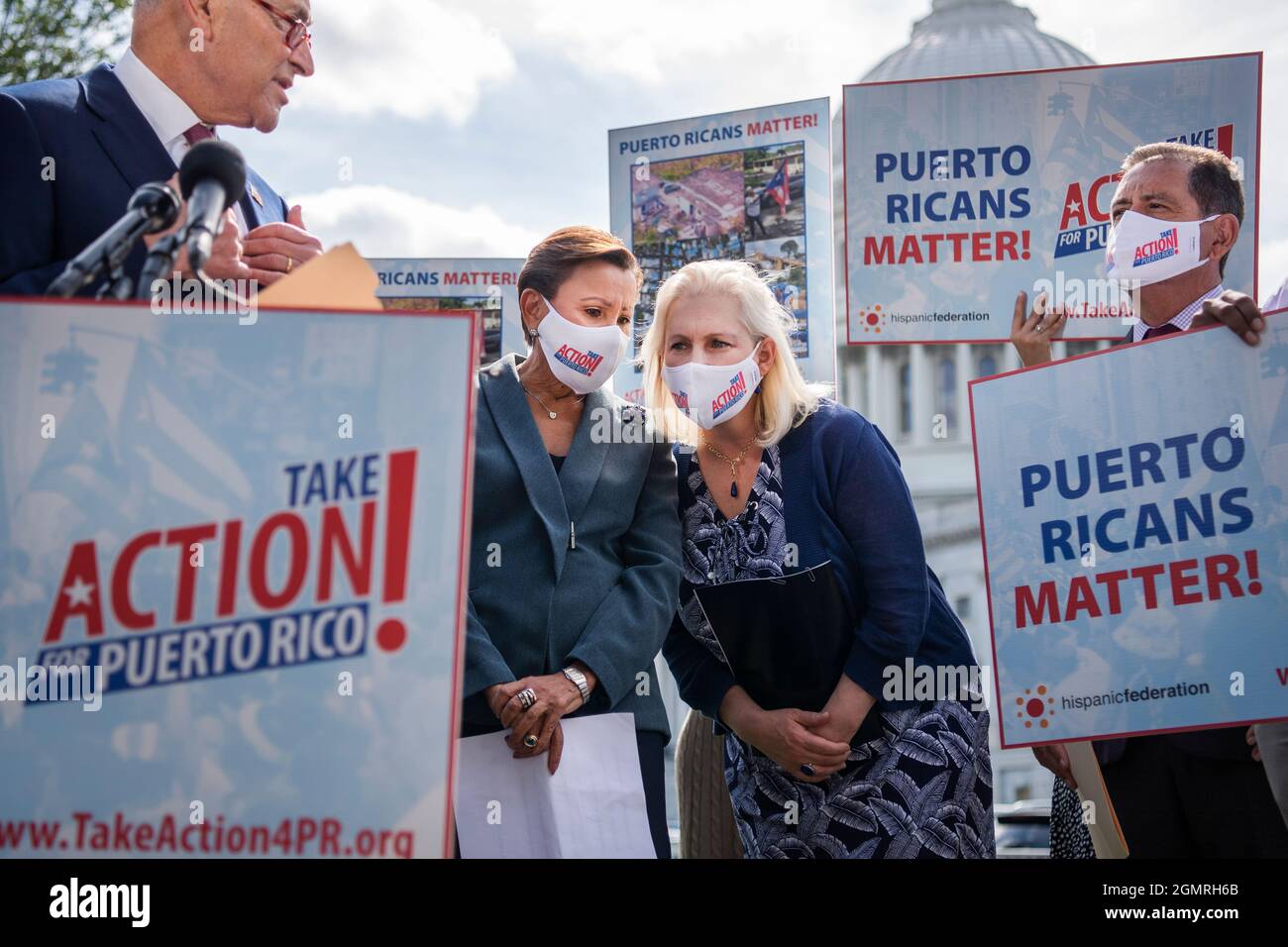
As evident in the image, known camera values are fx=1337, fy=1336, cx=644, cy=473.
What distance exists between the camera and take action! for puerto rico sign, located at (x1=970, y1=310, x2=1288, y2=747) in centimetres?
322

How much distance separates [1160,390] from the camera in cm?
334

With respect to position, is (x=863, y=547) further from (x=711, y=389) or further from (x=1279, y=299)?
(x=1279, y=299)

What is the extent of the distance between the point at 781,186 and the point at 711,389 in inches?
97.5

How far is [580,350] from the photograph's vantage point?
3648 millimetres

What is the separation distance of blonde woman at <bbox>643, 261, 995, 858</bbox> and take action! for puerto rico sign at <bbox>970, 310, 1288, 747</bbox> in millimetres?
229

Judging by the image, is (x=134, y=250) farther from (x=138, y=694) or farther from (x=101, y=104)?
(x=138, y=694)

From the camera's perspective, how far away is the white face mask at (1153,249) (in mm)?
3912

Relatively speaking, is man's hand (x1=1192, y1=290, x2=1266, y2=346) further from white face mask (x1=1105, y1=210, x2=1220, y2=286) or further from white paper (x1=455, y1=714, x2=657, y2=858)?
white paper (x1=455, y1=714, x2=657, y2=858)

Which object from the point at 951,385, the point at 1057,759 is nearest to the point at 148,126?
A: the point at 1057,759

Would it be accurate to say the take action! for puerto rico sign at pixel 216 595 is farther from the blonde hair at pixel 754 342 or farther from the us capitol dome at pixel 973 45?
the us capitol dome at pixel 973 45

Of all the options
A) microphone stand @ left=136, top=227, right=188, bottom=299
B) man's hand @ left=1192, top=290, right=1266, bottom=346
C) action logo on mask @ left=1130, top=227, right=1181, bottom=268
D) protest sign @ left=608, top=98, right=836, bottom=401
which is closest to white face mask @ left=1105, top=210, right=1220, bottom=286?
action logo on mask @ left=1130, top=227, right=1181, bottom=268

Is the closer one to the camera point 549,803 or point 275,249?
point 275,249
